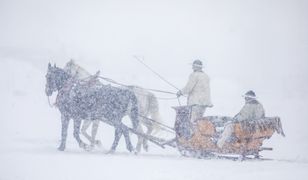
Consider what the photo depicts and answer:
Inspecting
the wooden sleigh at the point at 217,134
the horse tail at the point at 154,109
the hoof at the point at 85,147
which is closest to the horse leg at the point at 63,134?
the hoof at the point at 85,147

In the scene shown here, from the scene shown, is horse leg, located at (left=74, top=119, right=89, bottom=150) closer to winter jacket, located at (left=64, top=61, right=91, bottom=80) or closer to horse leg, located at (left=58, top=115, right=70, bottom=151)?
horse leg, located at (left=58, top=115, right=70, bottom=151)

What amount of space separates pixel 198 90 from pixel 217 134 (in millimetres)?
920

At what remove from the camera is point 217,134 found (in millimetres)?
7473

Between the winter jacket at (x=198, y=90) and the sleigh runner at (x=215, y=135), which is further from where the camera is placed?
the winter jacket at (x=198, y=90)

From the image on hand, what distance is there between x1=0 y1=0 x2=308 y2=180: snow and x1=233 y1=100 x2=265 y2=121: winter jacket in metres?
0.71

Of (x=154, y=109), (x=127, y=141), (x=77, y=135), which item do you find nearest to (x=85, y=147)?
(x=77, y=135)

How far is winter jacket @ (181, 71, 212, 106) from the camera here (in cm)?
806

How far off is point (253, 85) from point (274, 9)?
2709 millimetres

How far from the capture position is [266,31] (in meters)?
10.7

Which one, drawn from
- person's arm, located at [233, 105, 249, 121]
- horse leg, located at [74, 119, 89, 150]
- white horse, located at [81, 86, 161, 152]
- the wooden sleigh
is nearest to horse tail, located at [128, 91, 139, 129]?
white horse, located at [81, 86, 161, 152]

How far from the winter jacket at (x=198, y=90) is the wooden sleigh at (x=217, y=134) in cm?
29

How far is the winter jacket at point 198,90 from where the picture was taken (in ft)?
26.5

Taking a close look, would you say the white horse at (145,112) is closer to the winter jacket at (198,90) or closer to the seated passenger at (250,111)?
the winter jacket at (198,90)

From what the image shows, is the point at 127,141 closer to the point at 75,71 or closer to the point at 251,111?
the point at 75,71
